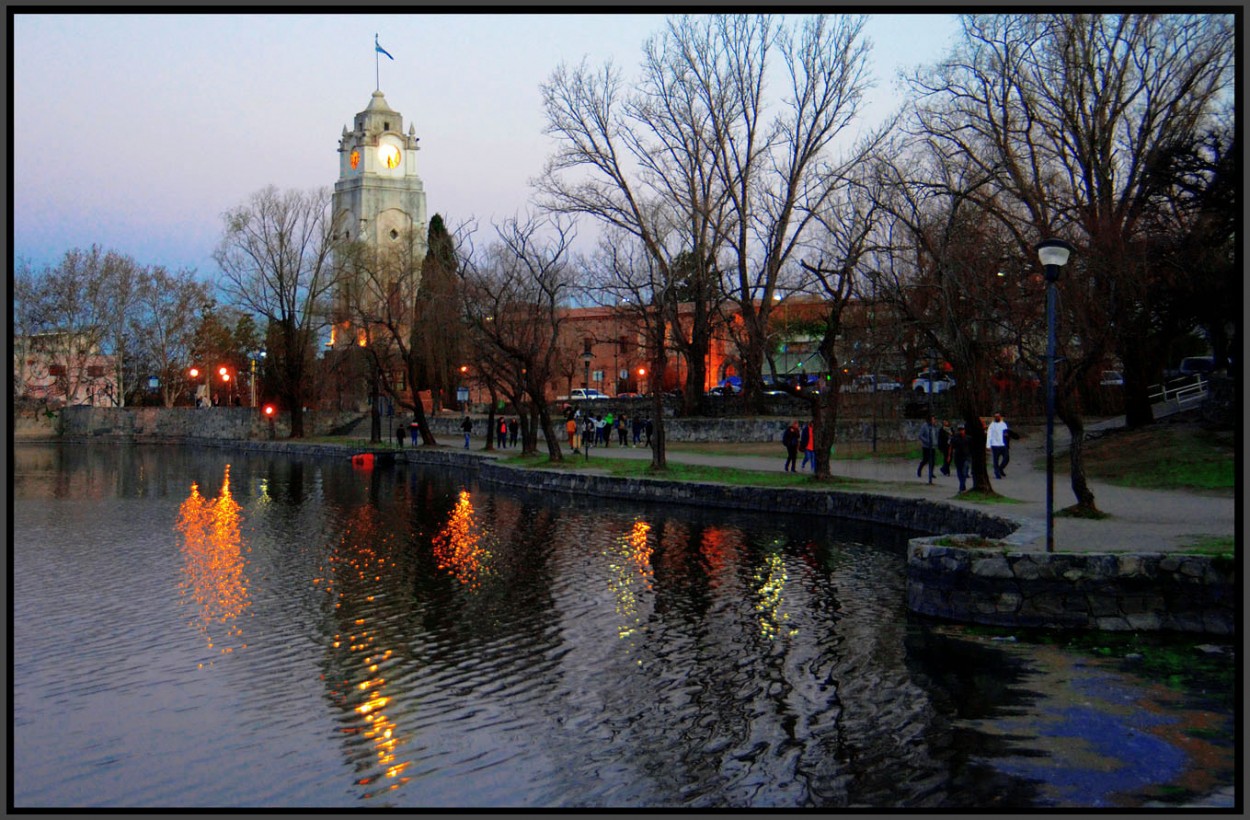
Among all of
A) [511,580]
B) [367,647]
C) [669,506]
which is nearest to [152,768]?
[367,647]

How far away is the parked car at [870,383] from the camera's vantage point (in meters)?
25.3

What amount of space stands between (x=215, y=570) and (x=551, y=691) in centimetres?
950

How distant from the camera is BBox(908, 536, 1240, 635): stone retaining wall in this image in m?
12.8

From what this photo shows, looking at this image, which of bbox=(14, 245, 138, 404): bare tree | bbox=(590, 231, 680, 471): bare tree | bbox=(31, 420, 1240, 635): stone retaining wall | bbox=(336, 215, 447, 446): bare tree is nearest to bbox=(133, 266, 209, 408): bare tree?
bbox=(14, 245, 138, 404): bare tree

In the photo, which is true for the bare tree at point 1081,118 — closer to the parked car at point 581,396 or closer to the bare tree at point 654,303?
the bare tree at point 654,303

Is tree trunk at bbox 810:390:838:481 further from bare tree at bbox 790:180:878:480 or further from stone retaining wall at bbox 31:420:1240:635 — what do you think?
stone retaining wall at bbox 31:420:1240:635

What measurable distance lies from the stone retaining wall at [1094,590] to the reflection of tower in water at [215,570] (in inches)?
333

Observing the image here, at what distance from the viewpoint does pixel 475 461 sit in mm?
42562

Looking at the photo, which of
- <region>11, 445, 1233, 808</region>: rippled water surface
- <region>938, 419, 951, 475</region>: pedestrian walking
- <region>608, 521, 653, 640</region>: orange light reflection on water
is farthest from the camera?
<region>938, 419, 951, 475</region>: pedestrian walking

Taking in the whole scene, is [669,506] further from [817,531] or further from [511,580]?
[511,580]

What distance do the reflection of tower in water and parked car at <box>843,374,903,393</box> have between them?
1342cm

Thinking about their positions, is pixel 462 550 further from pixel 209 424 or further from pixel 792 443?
pixel 209 424

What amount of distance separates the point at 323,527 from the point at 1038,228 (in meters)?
20.0

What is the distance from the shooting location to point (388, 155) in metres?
109
